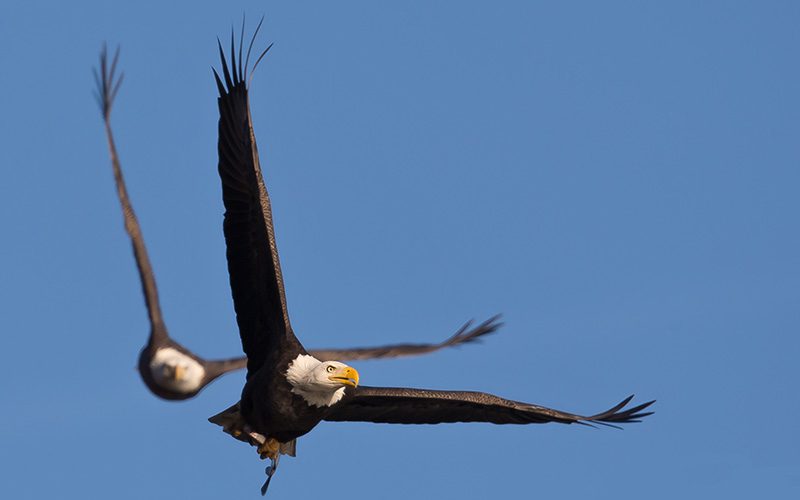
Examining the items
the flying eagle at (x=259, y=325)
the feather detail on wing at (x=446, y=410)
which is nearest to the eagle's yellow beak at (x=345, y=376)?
the flying eagle at (x=259, y=325)

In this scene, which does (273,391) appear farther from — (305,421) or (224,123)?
(224,123)

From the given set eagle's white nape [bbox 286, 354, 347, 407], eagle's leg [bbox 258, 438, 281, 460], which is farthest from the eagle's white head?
eagle's leg [bbox 258, 438, 281, 460]

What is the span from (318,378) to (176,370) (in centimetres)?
137

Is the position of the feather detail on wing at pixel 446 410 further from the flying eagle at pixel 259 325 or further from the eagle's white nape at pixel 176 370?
the eagle's white nape at pixel 176 370

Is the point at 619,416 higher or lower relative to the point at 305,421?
higher

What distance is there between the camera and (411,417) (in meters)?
19.0

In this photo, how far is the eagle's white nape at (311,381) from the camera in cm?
1741

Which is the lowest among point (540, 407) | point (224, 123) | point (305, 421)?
point (305, 421)

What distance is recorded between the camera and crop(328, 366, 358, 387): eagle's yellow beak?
1739 centimetres

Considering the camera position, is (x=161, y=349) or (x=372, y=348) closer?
(x=161, y=349)

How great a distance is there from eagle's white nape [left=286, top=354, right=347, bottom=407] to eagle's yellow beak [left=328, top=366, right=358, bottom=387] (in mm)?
53

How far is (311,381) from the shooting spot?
17422mm

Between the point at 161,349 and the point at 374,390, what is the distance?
2395 millimetres

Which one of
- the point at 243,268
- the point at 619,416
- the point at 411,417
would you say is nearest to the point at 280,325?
the point at 243,268
